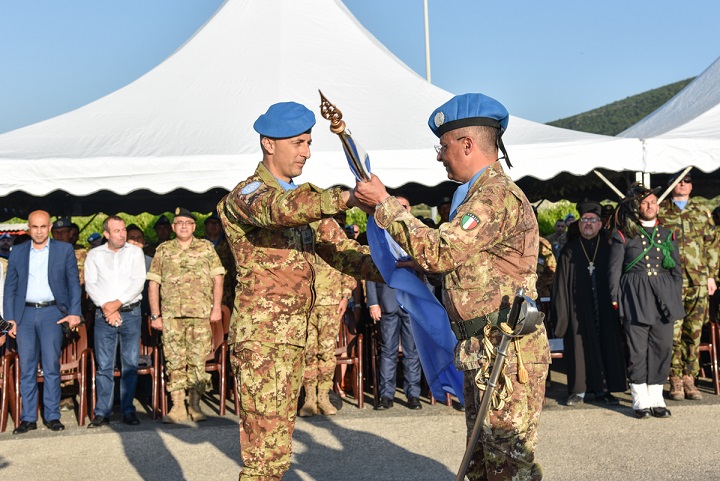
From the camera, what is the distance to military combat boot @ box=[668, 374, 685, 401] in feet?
29.5

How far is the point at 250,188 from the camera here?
13.7ft

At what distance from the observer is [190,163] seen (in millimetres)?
8312

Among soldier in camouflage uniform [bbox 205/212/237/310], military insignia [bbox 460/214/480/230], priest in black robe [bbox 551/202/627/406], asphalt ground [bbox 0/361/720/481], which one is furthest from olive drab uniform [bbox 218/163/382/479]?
soldier in camouflage uniform [bbox 205/212/237/310]

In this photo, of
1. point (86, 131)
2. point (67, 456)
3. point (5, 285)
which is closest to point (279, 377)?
point (67, 456)

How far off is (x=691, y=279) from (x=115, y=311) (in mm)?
5548

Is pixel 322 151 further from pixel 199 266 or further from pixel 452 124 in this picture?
pixel 452 124

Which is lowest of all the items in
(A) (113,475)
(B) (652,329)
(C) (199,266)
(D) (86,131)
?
(A) (113,475)

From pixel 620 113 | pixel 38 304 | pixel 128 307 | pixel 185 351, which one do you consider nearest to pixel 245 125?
pixel 128 307

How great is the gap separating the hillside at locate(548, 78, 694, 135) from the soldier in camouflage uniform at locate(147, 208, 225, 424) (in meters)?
86.8

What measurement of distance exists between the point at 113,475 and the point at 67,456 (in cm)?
86

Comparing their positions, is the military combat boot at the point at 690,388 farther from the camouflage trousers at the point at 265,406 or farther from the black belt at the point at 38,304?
the black belt at the point at 38,304

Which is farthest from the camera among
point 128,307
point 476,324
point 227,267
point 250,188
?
point 227,267

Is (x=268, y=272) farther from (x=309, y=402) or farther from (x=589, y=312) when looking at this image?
(x=589, y=312)

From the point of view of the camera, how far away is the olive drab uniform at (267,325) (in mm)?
4281
